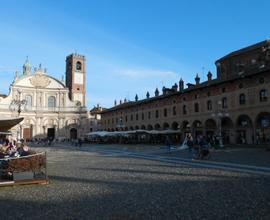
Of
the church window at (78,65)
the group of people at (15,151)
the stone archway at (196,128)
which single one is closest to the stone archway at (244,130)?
the stone archway at (196,128)

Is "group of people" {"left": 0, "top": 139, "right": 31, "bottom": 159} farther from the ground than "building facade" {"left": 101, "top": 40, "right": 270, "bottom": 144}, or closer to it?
closer to it

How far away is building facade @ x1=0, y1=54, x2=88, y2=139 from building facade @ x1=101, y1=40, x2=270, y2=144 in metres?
25.2

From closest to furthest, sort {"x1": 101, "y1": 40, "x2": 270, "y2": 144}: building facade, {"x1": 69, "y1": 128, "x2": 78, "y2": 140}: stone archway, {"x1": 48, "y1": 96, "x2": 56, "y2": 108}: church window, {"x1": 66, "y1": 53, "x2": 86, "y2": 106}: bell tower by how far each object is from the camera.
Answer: {"x1": 101, "y1": 40, "x2": 270, "y2": 144}: building facade < {"x1": 48, "y1": 96, "x2": 56, "y2": 108}: church window < {"x1": 69, "y1": 128, "x2": 78, "y2": 140}: stone archway < {"x1": 66, "y1": 53, "x2": 86, "y2": 106}: bell tower

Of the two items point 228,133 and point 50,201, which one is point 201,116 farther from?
point 50,201

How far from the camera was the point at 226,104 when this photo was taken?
37031 millimetres

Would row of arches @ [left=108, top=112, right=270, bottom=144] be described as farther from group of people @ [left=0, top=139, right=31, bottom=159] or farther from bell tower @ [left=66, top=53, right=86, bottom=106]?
bell tower @ [left=66, top=53, right=86, bottom=106]

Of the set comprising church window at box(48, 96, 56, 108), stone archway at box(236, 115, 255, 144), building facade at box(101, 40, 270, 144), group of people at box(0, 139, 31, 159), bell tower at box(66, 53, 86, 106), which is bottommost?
group of people at box(0, 139, 31, 159)

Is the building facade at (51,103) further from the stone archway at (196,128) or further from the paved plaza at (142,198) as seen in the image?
the paved plaza at (142,198)

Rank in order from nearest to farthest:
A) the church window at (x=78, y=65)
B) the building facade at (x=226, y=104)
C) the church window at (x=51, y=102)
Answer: the building facade at (x=226, y=104) → the church window at (x=51, y=102) → the church window at (x=78, y=65)

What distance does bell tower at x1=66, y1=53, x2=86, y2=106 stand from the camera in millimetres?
76188

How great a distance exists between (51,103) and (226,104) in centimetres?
4958

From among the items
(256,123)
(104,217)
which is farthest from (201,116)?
(104,217)

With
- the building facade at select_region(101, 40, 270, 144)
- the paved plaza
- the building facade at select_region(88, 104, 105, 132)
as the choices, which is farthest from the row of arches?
the building facade at select_region(88, 104, 105, 132)

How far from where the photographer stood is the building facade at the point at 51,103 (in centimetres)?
6938
